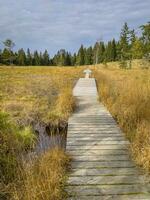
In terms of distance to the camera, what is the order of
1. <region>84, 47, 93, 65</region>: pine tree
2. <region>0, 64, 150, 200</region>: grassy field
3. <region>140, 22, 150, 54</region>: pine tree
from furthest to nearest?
<region>84, 47, 93, 65</region>: pine tree < <region>140, 22, 150, 54</region>: pine tree < <region>0, 64, 150, 200</region>: grassy field

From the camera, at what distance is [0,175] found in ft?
11.4

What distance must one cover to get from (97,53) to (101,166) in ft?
167

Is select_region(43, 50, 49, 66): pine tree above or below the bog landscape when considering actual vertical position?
above

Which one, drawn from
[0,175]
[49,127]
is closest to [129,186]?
[0,175]

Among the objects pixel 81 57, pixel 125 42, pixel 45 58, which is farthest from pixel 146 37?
pixel 45 58

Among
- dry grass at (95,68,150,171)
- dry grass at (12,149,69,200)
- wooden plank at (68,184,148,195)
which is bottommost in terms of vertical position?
wooden plank at (68,184,148,195)

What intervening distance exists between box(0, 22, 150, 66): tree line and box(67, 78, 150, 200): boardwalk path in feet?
66.4

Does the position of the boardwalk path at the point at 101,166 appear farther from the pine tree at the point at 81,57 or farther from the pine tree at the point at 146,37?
the pine tree at the point at 81,57

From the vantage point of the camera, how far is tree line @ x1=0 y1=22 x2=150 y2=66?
2472 centimetres

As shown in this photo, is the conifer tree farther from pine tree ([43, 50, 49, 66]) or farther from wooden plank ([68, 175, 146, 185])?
wooden plank ([68, 175, 146, 185])

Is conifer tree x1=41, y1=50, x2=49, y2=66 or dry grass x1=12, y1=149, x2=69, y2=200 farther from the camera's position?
conifer tree x1=41, y1=50, x2=49, y2=66

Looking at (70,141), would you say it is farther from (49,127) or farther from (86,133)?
(49,127)

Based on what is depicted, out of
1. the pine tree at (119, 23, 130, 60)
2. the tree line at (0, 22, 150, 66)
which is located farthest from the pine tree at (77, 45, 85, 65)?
the pine tree at (119, 23, 130, 60)

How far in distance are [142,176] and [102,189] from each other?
599 mm
